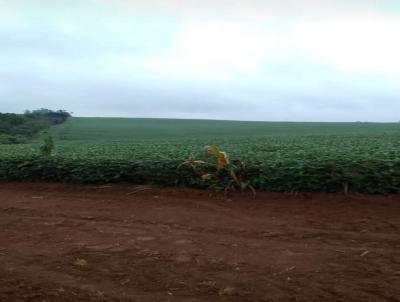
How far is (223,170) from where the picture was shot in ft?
25.0

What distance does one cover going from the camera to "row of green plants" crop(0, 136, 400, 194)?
22.2 feet

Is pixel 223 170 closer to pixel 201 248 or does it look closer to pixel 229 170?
pixel 229 170

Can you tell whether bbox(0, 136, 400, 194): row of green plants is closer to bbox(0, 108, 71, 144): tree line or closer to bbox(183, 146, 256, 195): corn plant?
bbox(183, 146, 256, 195): corn plant

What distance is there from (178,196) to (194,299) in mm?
3817

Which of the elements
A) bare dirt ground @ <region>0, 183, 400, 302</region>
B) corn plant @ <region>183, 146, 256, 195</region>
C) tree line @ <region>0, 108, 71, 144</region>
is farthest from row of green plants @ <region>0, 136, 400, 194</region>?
tree line @ <region>0, 108, 71, 144</region>

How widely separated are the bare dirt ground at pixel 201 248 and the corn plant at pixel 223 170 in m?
0.26

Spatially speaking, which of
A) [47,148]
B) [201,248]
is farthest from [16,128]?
[201,248]

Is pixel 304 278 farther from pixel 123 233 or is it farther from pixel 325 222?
pixel 123 233

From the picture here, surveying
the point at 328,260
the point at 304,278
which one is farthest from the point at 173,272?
the point at 328,260

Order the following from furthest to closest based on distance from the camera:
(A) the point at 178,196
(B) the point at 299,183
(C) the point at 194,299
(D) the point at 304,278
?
1. (A) the point at 178,196
2. (B) the point at 299,183
3. (D) the point at 304,278
4. (C) the point at 194,299

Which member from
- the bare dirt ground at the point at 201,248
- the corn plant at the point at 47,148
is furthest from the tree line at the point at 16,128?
the bare dirt ground at the point at 201,248

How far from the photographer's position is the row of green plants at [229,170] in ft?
22.2

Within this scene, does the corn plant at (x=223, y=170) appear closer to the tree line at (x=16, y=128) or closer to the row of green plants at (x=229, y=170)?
the row of green plants at (x=229, y=170)

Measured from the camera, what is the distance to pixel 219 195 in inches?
290
